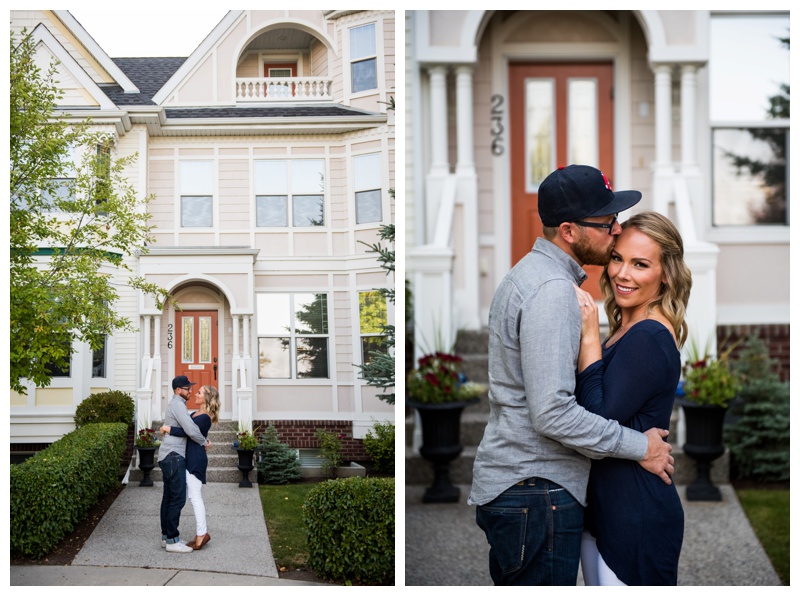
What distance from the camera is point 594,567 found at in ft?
9.21

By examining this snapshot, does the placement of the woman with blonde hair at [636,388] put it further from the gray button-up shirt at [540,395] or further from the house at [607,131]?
the house at [607,131]

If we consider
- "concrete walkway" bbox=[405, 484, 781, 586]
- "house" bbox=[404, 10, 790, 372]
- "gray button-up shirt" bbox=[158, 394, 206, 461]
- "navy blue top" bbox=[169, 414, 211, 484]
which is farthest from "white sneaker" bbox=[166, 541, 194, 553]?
"house" bbox=[404, 10, 790, 372]

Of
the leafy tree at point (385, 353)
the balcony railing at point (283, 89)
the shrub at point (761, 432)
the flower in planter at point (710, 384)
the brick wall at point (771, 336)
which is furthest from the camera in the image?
the brick wall at point (771, 336)

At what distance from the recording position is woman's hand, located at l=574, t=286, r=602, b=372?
2600mm

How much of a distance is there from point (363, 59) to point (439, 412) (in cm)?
238

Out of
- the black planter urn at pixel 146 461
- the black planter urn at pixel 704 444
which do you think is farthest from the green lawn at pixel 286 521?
the black planter urn at pixel 704 444

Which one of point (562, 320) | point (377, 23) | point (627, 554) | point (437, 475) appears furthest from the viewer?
point (437, 475)

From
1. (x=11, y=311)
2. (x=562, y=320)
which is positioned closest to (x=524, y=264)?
(x=562, y=320)

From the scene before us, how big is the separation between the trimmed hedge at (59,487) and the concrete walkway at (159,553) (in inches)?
4.6

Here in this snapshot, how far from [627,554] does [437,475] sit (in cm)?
281

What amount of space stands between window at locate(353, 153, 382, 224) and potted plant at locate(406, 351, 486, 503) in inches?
69.6

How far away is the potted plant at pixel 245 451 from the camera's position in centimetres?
384
